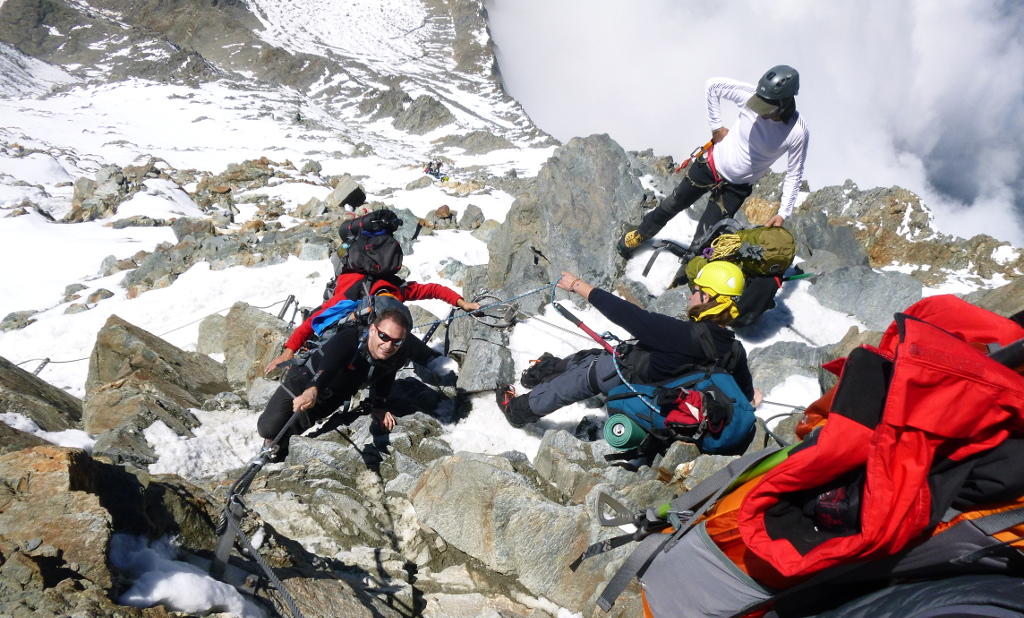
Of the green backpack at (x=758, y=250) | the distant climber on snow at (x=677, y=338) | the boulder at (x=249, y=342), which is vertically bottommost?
the boulder at (x=249, y=342)

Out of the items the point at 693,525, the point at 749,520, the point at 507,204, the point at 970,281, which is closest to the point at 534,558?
the point at 693,525

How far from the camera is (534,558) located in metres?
3.62

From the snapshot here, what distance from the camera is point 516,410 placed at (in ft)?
18.0

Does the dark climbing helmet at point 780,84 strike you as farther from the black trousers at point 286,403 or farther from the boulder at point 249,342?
the boulder at point 249,342

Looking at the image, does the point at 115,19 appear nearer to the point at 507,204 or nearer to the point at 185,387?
the point at 507,204

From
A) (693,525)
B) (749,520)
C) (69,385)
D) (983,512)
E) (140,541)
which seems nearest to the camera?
(983,512)

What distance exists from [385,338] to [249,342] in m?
3.74

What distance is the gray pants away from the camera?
4.75 m

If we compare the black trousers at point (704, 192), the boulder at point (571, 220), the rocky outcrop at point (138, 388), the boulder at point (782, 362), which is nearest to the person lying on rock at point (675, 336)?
the boulder at point (782, 362)

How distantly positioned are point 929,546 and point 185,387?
23.3 ft

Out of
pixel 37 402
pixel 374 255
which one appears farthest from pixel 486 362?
pixel 37 402

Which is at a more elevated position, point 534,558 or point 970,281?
point 970,281

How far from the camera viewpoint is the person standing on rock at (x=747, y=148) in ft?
17.8

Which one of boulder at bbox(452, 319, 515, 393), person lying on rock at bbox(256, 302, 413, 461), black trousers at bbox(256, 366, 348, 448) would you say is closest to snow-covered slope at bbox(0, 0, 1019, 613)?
boulder at bbox(452, 319, 515, 393)
